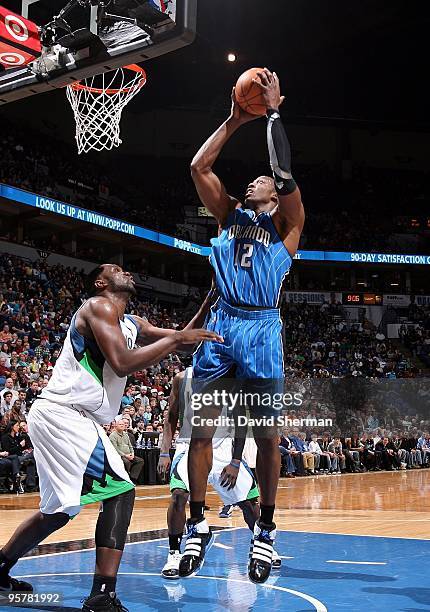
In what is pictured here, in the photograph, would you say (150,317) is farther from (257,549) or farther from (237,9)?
(257,549)

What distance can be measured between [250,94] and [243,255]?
3.02 ft

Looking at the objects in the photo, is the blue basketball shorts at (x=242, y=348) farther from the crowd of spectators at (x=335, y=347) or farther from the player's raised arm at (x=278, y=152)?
the crowd of spectators at (x=335, y=347)

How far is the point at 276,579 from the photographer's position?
5.48 meters

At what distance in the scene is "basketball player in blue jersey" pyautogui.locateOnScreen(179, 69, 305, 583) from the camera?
4176 millimetres

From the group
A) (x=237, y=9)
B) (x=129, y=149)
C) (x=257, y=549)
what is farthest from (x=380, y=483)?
(x=129, y=149)

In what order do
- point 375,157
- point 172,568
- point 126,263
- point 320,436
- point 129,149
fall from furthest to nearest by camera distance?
point 375,157 → point 129,149 → point 126,263 → point 320,436 → point 172,568

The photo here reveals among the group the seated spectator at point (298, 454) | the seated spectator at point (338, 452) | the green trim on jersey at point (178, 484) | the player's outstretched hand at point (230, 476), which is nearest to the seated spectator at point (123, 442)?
the seated spectator at point (298, 454)

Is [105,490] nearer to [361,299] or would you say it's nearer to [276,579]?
[276,579]

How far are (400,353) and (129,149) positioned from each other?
45.2 ft

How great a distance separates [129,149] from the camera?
30.8 meters

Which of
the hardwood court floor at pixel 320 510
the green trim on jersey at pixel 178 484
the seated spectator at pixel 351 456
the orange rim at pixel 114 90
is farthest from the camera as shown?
the seated spectator at pixel 351 456

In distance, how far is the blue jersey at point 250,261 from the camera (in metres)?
4.28

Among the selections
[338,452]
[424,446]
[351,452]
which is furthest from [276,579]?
[424,446]

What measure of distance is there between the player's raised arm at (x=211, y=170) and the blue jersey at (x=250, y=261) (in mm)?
129
